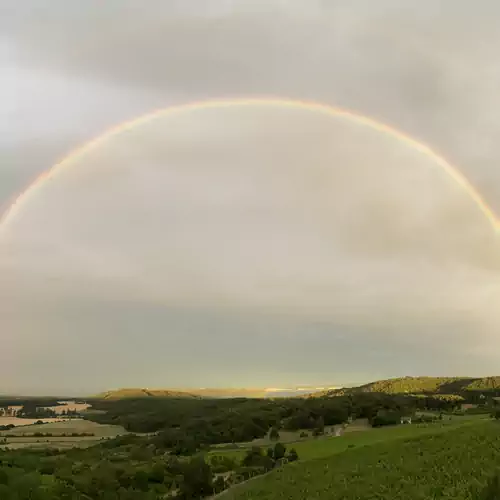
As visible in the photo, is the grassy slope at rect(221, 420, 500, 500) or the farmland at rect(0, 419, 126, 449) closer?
the grassy slope at rect(221, 420, 500, 500)

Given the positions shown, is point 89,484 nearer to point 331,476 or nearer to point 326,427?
point 331,476

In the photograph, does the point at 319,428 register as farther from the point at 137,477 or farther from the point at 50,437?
the point at 50,437

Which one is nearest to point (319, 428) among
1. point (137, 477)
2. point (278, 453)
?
point (278, 453)

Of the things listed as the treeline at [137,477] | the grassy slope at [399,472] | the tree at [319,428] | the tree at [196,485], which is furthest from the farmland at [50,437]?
the grassy slope at [399,472]

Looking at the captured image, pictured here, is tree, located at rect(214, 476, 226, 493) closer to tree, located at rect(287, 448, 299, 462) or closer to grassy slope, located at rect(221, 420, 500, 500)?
grassy slope, located at rect(221, 420, 500, 500)

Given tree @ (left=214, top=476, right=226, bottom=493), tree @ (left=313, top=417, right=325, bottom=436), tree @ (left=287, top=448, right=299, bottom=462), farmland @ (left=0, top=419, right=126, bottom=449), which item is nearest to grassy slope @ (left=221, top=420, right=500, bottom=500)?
tree @ (left=214, top=476, right=226, bottom=493)

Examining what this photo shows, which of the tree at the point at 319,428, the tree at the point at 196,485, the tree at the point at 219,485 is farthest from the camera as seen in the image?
the tree at the point at 319,428

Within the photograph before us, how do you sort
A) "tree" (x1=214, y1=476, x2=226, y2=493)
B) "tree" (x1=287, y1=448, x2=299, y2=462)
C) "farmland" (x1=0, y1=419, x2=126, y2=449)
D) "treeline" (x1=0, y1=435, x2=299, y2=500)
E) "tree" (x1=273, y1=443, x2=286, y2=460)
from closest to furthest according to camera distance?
"treeline" (x1=0, y1=435, x2=299, y2=500) → "tree" (x1=214, y1=476, x2=226, y2=493) → "tree" (x1=287, y1=448, x2=299, y2=462) → "tree" (x1=273, y1=443, x2=286, y2=460) → "farmland" (x1=0, y1=419, x2=126, y2=449)

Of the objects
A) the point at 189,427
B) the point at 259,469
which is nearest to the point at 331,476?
the point at 259,469

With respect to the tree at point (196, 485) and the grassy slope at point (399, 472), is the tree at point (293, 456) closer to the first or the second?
the grassy slope at point (399, 472)
